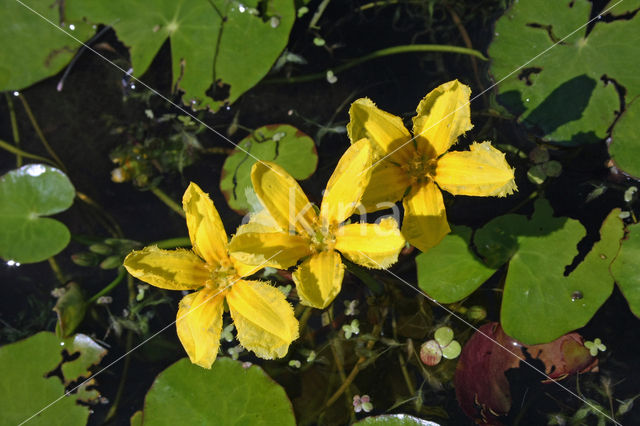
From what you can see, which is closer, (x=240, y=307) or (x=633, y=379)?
(x=240, y=307)

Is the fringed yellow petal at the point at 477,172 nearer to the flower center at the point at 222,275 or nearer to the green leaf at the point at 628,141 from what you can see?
the green leaf at the point at 628,141

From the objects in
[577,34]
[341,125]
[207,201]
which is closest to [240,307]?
[207,201]

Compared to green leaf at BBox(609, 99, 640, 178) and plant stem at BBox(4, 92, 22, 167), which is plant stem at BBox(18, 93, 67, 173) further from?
green leaf at BBox(609, 99, 640, 178)

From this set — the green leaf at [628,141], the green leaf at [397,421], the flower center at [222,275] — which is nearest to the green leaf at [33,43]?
the flower center at [222,275]

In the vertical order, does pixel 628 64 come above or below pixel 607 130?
above

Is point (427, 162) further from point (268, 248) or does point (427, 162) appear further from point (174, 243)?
point (174, 243)

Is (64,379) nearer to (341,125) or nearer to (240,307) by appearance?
(240,307)

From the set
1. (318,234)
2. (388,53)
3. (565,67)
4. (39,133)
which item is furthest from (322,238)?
(39,133)
